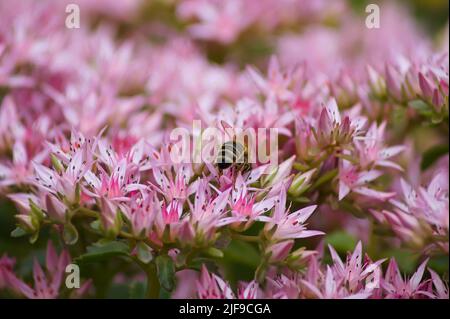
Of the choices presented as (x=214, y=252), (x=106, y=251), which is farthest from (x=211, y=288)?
(x=106, y=251)

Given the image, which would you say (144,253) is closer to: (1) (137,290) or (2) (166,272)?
(2) (166,272)

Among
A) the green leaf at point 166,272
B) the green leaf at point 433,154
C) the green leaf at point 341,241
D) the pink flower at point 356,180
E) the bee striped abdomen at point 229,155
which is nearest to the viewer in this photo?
the green leaf at point 166,272

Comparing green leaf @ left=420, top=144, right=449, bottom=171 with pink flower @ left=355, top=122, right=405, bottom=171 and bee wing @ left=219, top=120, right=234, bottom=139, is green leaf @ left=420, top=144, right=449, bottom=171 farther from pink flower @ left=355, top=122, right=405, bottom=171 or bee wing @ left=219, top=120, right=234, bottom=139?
bee wing @ left=219, top=120, right=234, bottom=139

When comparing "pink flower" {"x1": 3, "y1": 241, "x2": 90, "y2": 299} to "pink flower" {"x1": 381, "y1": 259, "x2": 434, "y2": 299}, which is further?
"pink flower" {"x1": 3, "y1": 241, "x2": 90, "y2": 299}

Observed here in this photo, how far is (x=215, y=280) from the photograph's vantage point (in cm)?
138

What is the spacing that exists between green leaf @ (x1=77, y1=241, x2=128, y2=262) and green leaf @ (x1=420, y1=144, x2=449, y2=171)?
2.37ft

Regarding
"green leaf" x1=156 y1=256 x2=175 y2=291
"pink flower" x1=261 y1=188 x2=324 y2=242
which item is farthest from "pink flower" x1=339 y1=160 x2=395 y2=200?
"green leaf" x1=156 y1=256 x2=175 y2=291

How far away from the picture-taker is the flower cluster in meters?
1.36

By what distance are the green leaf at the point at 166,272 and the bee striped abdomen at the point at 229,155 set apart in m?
0.19

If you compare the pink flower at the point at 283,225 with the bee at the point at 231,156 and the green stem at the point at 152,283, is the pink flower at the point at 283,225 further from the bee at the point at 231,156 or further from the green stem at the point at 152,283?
the green stem at the point at 152,283

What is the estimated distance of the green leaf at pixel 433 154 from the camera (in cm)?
175

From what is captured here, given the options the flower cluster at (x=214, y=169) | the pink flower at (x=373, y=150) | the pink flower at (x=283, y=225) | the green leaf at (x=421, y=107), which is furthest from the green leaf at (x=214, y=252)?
the green leaf at (x=421, y=107)

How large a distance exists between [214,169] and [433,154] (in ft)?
1.87
